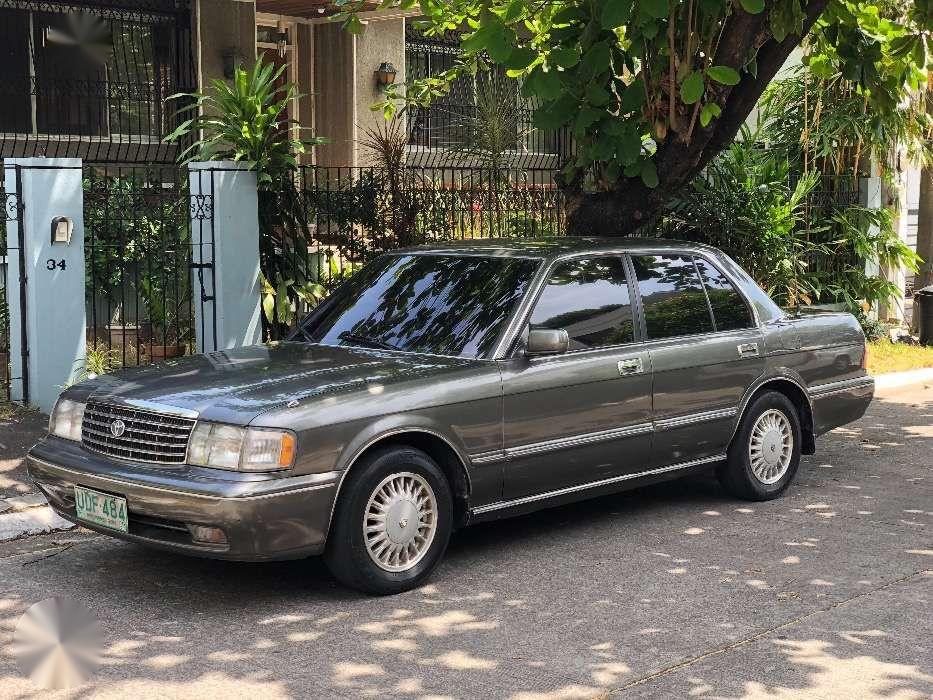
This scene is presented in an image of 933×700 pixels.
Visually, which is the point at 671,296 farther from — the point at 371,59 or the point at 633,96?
the point at 371,59

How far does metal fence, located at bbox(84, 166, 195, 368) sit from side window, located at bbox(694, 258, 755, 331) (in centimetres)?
460

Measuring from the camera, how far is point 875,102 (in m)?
11.3

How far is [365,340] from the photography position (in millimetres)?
7402

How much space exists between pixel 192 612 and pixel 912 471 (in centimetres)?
559

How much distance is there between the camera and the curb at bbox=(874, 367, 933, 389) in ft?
45.3

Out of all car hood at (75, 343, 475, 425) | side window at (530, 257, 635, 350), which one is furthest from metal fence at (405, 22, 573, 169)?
car hood at (75, 343, 475, 425)

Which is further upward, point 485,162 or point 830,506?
point 485,162

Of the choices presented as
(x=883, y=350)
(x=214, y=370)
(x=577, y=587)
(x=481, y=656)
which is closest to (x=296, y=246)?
(x=214, y=370)

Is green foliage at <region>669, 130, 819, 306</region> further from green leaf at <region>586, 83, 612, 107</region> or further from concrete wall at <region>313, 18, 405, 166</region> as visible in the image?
green leaf at <region>586, 83, 612, 107</region>

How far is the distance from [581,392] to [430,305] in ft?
3.23

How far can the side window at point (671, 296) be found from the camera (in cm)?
780

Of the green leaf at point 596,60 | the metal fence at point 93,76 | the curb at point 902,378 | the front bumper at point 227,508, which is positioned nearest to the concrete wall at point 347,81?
the metal fence at point 93,76

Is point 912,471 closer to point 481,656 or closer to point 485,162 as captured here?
point 481,656

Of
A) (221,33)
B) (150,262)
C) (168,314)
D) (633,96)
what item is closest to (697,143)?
(633,96)
